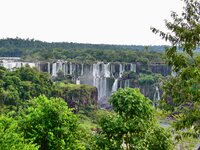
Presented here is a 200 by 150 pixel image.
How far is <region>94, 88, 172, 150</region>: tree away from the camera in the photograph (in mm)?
8812

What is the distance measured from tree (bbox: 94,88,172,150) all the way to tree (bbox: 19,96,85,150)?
28.4 inches

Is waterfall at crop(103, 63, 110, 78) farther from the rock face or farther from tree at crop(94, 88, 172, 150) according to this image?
tree at crop(94, 88, 172, 150)

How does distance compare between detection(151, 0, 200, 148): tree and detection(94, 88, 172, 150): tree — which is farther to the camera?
detection(94, 88, 172, 150): tree

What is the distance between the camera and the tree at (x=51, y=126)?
8508mm

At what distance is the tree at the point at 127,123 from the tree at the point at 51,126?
72 cm

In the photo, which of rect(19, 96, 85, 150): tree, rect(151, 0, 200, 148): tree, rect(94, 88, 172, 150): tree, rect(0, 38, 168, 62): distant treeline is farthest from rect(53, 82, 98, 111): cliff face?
rect(151, 0, 200, 148): tree

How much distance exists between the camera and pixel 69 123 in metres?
9.01

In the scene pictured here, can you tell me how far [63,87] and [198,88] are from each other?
3070cm

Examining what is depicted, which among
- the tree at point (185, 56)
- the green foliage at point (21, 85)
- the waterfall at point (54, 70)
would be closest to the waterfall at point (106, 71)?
the waterfall at point (54, 70)

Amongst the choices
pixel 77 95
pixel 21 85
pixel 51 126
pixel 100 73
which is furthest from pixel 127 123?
pixel 100 73

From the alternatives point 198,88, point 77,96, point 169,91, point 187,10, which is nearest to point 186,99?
point 169,91

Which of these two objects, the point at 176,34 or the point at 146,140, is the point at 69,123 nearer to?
the point at 146,140

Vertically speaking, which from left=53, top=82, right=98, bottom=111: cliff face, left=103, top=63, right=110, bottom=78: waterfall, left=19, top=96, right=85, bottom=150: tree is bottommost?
left=53, top=82, right=98, bottom=111: cliff face

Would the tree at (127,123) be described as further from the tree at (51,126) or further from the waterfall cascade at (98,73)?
the waterfall cascade at (98,73)
